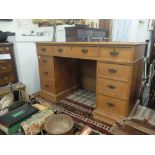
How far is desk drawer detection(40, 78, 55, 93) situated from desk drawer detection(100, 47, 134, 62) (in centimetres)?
90

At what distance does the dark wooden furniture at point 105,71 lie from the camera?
4.33 ft

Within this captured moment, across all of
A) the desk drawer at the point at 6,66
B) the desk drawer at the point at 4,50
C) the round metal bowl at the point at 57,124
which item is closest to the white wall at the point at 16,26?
the desk drawer at the point at 4,50

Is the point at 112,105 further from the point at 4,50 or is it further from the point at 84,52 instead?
the point at 4,50

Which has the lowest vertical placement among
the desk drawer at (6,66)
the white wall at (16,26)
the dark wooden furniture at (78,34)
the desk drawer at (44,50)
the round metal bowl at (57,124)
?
the round metal bowl at (57,124)

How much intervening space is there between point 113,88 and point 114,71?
174 millimetres

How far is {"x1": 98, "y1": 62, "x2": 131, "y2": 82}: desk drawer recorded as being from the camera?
1324 millimetres

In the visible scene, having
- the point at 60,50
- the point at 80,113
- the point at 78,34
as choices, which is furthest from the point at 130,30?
the point at 80,113

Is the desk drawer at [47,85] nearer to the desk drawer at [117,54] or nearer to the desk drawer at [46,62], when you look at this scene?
the desk drawer at [46,62]

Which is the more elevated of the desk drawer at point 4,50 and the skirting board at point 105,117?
the desk drawer at point 4,50

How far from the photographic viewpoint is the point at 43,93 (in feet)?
7.20

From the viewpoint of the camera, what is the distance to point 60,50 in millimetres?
1756

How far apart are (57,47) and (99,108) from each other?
34.1 inches

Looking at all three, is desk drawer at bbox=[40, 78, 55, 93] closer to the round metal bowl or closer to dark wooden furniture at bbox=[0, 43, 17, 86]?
dark wooden furniture at bbox=[0, 43, 17, 86]
